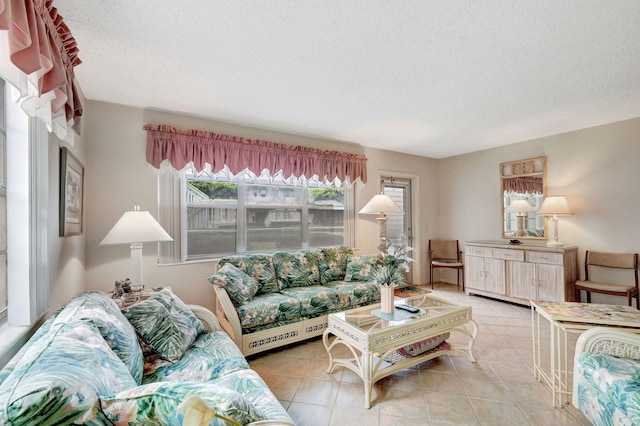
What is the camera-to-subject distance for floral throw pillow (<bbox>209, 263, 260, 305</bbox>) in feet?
8.47

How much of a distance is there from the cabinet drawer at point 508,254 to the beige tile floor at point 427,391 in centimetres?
147

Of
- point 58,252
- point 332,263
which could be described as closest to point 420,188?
point 332,263

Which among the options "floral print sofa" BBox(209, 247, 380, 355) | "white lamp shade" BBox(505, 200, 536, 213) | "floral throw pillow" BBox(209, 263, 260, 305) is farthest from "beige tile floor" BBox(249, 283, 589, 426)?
"white lamp shade" BBox(505, 200, 536, 213)

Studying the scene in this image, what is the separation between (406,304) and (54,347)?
236cm

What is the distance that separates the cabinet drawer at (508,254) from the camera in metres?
3.91

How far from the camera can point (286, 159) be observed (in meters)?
3.75

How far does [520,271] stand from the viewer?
3.89 metres

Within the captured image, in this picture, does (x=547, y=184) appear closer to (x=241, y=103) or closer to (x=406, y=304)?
(x=406, y=304)

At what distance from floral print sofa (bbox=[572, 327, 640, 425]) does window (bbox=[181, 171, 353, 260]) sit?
3011 millimetres

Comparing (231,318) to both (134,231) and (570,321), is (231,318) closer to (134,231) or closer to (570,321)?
(134,231)

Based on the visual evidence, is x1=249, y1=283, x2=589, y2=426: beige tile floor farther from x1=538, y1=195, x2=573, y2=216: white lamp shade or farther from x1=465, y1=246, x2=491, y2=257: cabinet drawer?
x1=538, y1=195, x2=573, y2=216: white lamp shade

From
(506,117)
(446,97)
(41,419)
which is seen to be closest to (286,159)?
(446,97)

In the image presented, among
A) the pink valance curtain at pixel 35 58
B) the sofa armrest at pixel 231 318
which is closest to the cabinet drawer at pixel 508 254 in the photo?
the sofa armrest at pixel 231 318

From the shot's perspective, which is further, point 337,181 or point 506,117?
point 337,181
